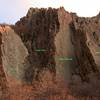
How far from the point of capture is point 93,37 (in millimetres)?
62625

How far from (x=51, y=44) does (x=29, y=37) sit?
398cm

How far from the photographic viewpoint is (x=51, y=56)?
2218 inches

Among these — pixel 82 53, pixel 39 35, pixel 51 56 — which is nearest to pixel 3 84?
pixel 51 56

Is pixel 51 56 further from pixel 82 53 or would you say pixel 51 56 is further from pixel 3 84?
pixel 3 84

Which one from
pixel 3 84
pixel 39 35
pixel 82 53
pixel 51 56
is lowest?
pixel 3 84

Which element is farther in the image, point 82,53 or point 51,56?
point 82,53

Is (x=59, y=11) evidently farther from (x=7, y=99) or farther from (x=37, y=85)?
(x=7, y=99)

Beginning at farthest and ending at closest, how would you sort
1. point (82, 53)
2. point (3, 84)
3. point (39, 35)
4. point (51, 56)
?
point (82, 53)
point (39, 35)
point (51, 56)
point (3, 84)

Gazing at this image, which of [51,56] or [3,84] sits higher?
[51,56]

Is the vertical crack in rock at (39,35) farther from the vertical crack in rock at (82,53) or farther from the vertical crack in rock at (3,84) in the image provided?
the vertical crack in rock at (3,84)

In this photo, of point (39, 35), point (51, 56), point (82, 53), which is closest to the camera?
point (51, 56)

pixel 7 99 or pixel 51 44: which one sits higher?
pixel 51 44

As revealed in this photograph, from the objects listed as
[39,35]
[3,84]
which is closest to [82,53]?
[39,35]

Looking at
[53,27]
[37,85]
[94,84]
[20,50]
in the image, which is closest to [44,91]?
[37,85]
